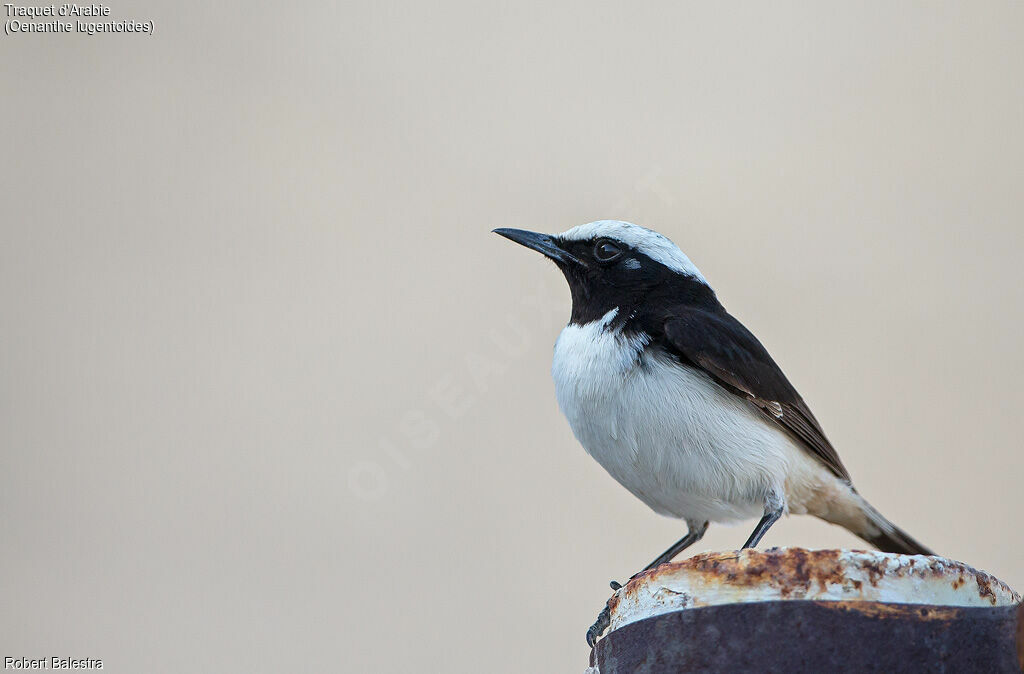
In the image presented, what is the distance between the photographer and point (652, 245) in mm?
5262

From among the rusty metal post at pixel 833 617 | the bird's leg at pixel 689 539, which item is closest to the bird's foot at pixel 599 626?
the bird's leg at pixel 689 539

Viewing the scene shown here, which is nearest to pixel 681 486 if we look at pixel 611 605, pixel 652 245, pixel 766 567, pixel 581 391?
pixel 581 391

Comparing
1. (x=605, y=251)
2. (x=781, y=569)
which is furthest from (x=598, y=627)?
(x=605, y=251)

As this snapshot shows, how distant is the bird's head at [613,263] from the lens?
5109 millimetres

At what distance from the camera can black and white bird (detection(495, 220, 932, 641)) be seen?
4.43 m

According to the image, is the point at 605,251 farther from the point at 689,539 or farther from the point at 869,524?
the point at 869,524

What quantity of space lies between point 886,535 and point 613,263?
5.65ft

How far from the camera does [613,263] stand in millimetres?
5184

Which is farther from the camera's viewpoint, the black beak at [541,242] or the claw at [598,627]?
the black beak at [541,242]

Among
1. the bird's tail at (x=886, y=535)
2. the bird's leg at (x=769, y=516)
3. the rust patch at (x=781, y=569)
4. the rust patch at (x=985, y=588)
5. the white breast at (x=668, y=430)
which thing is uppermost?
the white breast at (x=668, y=430)

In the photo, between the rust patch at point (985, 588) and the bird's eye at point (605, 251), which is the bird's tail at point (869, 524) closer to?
the bird's eye at point (605, 251)

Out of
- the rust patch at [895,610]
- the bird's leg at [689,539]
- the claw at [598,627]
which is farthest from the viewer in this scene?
the bird's leg at [689,539]

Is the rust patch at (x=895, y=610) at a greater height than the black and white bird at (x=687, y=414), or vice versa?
the black and white bird at (x=687, y=414)

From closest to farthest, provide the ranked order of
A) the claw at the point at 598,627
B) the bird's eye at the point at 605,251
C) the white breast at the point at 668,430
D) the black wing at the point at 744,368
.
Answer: the claw at the point at 598,627 < the white breast at the point at 668,430 < the black wing at the point at 744,368 < the bird's eye at the point at 605,251
